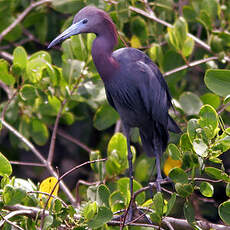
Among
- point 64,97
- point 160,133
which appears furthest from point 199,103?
point 64,97

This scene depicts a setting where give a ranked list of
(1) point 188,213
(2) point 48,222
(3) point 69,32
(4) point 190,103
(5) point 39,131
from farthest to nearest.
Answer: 1. (5) point 39,131
2. (4) point 190,103
3. (3) point 69,32
4. (1) point 188,213
5. (2) point 48,222

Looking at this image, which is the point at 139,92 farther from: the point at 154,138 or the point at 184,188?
the point at 184,188

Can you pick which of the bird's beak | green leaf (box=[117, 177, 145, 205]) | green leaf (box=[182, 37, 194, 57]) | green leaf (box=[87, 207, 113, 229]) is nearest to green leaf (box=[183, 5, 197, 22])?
green leaf (box=[182, 37, 194, 57])

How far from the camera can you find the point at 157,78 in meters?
2.20

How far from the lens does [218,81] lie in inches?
73.9

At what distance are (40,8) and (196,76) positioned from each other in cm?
108

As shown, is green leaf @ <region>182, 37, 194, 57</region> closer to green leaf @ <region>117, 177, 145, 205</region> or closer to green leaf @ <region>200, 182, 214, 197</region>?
green leaf @ <region>117, 177, 145, 205</region>

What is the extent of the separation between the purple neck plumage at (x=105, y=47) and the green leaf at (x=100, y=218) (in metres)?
0.64

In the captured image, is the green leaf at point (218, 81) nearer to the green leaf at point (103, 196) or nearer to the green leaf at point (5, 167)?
the green leaf at point (103, 196)

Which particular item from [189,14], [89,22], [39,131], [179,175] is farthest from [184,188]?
[189,14]

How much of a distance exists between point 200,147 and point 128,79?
595 mm

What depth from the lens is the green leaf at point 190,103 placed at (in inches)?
95.8

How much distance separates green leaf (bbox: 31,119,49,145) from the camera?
8.77 ft

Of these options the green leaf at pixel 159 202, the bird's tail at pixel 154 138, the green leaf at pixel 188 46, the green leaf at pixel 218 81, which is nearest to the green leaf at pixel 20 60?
the bird's tail at pixel 154 138
